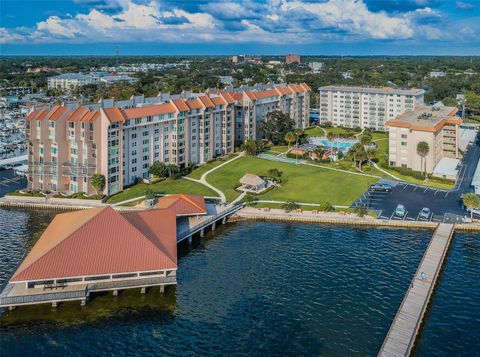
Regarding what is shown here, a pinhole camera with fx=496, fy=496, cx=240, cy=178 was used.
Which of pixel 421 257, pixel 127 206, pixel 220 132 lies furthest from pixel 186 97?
pixel 421 257

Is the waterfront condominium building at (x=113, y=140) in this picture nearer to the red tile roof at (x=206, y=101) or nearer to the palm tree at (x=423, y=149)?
the red tile roof at (x=206, y=101)

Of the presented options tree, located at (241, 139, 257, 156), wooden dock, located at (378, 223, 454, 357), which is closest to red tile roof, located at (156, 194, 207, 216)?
wooden dock, located at (378, 223, 454, 357)

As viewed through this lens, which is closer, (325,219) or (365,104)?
(325,219)

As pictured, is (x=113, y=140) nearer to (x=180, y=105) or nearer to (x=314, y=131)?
(x=180, y=105)

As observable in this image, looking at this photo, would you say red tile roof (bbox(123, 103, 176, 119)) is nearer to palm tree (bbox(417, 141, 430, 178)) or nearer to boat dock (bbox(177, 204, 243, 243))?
boat dock (bbox(177, 204, 243, 243))

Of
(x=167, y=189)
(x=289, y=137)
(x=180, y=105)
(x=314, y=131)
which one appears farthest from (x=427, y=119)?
(x=167, y=189)

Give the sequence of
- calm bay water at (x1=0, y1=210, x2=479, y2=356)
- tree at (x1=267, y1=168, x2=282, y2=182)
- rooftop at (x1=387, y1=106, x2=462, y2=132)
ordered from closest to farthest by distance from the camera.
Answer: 1. calm bay water at (x1=0, y1=210, x2=479, y2=356)
2. tree at (x1=267, y1=168, x2=282, y2=182)
3. rooftop at (x1=387, y1=106, x2=462, y2=132)
